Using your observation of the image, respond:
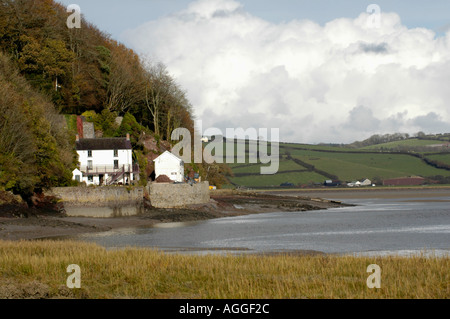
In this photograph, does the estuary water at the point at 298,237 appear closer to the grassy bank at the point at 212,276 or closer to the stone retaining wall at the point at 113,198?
the stone retaining wall at the point at 113,198

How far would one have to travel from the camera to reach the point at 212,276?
928 inches

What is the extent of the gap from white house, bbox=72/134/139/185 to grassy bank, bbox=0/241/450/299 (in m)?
42.3

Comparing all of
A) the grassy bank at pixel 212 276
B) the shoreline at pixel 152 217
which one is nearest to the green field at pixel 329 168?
the shoreline at pixel 152 217

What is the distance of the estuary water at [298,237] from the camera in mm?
39062

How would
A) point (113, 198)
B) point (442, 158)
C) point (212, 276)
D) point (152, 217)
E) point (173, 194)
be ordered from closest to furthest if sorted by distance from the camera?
point (212, 276) < point (113, 198) < point (152, 217) < point (173, 194) < point (442, 158)

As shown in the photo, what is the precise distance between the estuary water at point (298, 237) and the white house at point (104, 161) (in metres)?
13.4

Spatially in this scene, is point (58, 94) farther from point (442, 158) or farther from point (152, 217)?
point (442, 158)

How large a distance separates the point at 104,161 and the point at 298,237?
31792 mm

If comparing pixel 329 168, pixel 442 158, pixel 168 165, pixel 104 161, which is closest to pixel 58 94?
pixel 104 161

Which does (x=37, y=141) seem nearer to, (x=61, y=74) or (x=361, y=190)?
(x=61, y=74)

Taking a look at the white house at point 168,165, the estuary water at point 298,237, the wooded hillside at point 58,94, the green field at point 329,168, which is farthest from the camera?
the green field at point 329,168

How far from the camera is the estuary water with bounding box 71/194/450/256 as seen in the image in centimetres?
3906

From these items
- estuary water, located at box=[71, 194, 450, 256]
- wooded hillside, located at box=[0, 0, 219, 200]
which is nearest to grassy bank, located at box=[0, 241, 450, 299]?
estuary water, located at box=[71, 194, 450, 256]
